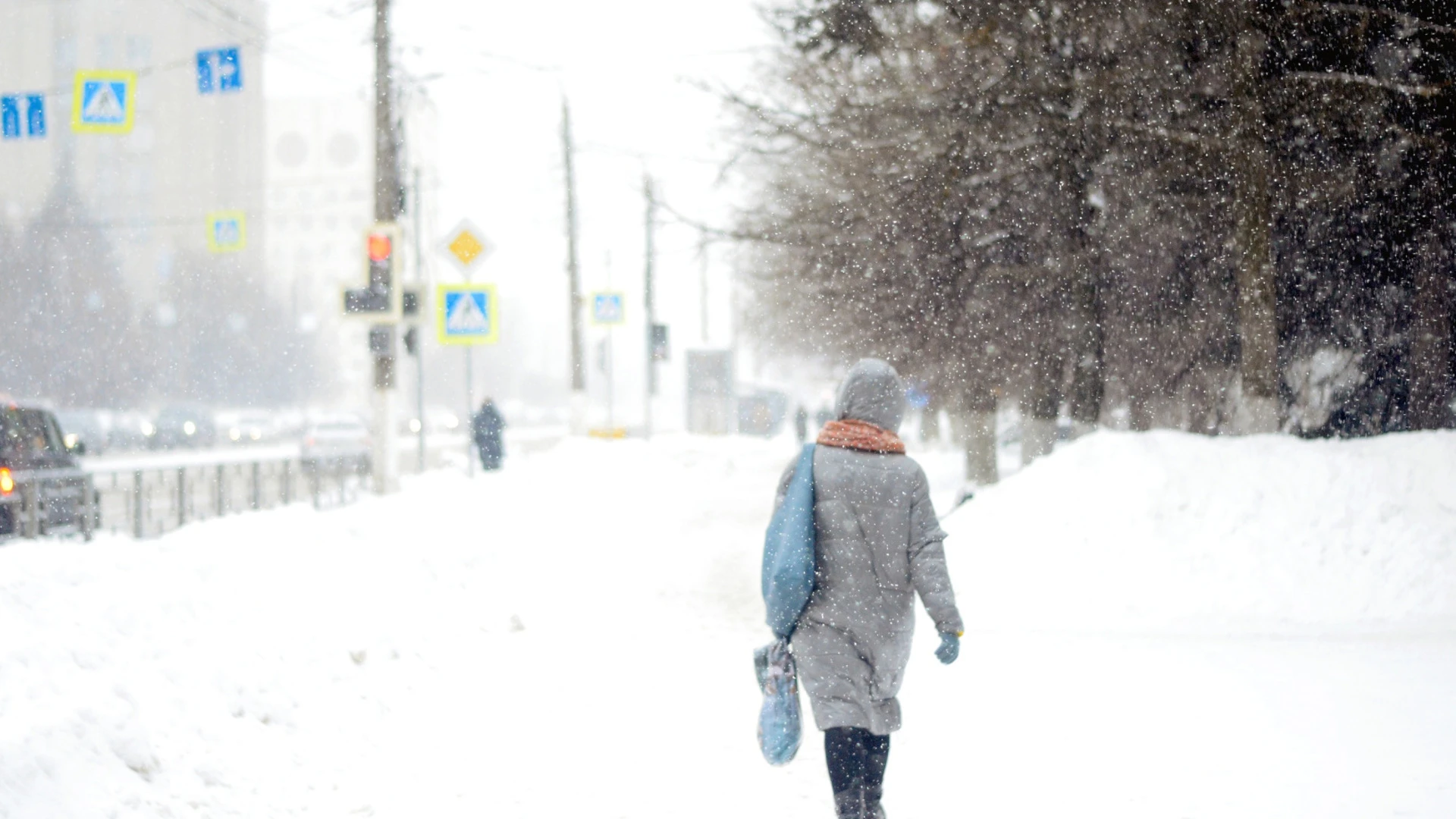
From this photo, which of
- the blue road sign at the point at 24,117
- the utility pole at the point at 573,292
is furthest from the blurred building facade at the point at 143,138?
the blue road sign at the point at 24,117

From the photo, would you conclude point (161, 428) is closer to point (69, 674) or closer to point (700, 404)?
point (700, 404)

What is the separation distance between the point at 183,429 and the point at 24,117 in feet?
110

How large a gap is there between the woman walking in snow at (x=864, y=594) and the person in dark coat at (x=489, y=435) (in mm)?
23226

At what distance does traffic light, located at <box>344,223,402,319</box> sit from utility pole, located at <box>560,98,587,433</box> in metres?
13.9

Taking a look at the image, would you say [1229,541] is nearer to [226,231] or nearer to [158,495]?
[158,495]

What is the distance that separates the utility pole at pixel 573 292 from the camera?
31.7m

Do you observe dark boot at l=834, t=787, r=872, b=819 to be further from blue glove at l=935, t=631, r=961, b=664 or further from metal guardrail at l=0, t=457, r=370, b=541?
metal guardrail at l=0, t=457, r=370, b=541

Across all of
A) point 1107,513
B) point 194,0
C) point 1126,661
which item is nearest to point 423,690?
point 1126,661

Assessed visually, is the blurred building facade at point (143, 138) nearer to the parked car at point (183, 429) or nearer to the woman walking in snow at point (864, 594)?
the parked car at point (183, 429)

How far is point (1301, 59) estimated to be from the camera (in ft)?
39.9

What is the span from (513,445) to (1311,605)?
43.5 meters

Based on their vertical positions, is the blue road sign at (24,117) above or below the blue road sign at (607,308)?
above

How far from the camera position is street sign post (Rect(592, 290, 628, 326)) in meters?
28.9

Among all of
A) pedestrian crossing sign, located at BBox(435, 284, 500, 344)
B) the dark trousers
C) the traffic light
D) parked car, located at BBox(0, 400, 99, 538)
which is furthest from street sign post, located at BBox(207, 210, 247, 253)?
the dark trousers
